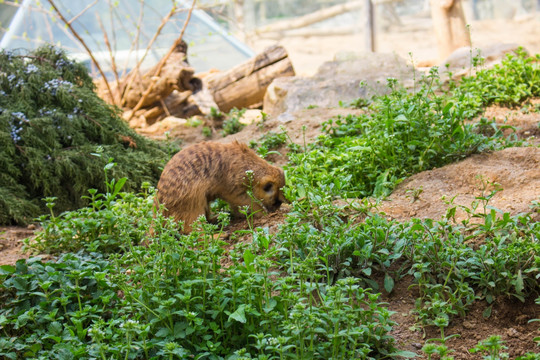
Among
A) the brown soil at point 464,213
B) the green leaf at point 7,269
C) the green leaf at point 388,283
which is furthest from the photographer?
the green leaf at point 7,269

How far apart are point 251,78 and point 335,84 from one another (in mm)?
1650

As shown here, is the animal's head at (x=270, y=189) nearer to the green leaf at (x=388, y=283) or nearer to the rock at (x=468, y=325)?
the green leaf at (x=388, y=283)

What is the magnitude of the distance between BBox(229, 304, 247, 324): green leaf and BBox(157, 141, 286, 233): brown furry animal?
1.50 metres

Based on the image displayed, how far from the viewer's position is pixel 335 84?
28.1ft

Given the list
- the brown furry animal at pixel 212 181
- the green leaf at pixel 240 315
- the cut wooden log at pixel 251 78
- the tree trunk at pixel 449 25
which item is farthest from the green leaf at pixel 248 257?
the tree trunk at pixel 449 25

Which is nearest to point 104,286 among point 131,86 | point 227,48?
point 131,86

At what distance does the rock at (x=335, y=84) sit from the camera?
8258 mm

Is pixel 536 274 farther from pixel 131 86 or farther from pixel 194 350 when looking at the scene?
pixel 131 86

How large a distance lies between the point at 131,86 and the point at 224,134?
2.80 m

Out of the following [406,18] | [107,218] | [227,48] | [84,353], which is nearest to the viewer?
[84,353]

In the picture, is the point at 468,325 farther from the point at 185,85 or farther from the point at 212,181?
the point at 185,85

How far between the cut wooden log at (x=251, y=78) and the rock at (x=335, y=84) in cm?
55

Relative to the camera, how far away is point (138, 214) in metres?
3.71

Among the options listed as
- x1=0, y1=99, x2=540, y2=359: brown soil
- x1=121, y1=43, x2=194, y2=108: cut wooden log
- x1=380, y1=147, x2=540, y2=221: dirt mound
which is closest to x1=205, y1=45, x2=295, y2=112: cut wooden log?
x1=121, y1=43, x2=194, y2=108: cut wooden log
